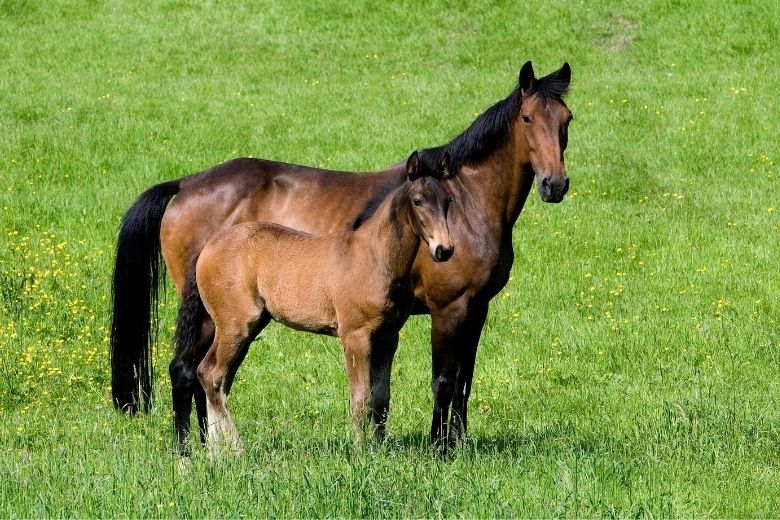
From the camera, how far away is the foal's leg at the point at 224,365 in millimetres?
7496

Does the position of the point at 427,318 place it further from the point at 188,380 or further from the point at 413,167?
the point at 413,167

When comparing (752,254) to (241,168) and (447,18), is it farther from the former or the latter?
(447,18)

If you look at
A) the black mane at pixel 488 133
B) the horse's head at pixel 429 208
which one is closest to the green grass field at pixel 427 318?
the horse's head at pixel 429 208

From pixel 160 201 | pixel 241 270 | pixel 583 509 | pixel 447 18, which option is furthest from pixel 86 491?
pixel 447 18

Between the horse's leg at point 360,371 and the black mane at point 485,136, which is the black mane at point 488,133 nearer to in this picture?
the black mane at point 485,136

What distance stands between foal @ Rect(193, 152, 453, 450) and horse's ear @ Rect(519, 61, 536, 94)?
928mm

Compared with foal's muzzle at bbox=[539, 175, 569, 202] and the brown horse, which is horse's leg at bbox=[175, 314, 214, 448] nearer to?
the brown horse

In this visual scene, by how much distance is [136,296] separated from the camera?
8844 mm

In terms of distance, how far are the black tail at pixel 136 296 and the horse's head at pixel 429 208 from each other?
275 centimetres

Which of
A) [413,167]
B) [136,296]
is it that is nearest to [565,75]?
[413,167]

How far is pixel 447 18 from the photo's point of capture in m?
22.8

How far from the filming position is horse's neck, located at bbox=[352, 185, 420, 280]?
279 inches

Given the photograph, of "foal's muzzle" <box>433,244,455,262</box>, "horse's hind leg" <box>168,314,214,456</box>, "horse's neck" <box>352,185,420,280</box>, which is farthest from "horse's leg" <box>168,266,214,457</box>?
"foal's muzzle" <box>433,244,455,262</box>

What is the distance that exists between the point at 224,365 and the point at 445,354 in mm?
1461
